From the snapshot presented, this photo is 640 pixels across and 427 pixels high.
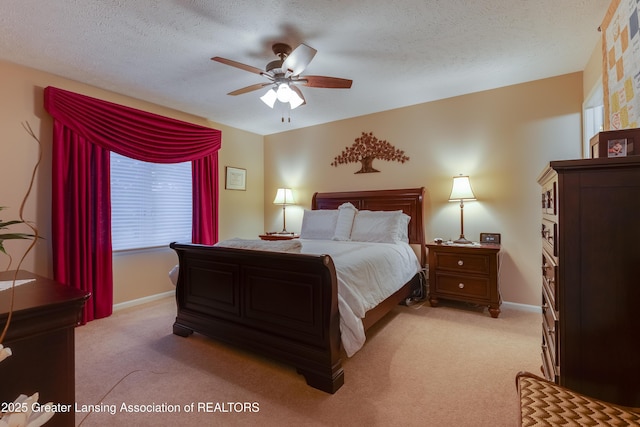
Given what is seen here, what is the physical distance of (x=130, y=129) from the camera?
3490 mm

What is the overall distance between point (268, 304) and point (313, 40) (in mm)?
2112

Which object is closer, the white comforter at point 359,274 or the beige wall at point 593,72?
the white comforter at point 359,274

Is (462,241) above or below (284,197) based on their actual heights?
below

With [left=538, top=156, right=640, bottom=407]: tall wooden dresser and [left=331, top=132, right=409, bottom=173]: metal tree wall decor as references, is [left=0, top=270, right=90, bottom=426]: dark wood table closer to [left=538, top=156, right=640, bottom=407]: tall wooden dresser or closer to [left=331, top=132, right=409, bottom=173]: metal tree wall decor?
[left=538, top=156, right=640, bottom=407]: tall wooden dresser

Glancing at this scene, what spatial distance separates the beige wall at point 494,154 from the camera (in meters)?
3.22

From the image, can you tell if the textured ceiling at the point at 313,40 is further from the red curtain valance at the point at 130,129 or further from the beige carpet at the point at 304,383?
the beige carpet at the point at 304,383

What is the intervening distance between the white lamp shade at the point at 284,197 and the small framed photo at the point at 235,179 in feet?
2.10

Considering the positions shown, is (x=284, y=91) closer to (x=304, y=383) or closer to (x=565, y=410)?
(x=304, y=383)

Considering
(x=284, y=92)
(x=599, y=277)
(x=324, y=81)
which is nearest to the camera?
(x=599, y=277)

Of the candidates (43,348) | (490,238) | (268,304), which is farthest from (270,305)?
(490,238)

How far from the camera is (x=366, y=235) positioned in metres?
3.72

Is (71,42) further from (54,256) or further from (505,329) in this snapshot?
(505,329)

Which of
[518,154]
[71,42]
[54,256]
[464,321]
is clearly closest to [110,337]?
[54,256]

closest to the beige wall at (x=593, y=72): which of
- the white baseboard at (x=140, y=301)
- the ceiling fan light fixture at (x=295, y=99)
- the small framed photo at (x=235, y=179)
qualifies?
the ceiling fan light fixture at (x=295, y=99)
